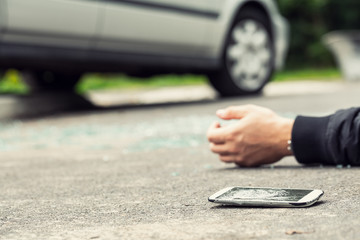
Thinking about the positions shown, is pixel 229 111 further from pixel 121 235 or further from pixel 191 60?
pixel 191 60

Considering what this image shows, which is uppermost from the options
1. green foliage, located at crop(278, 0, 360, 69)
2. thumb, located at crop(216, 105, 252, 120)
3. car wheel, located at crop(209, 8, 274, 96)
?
thumb, located at crop(216, 105, 252, 120)

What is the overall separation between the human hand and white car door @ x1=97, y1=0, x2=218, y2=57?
11.4ft

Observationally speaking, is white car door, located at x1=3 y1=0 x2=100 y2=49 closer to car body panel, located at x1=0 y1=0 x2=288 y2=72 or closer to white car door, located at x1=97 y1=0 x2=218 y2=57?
car body panel, located at x1=0 y1=0 x2=288 y2=72

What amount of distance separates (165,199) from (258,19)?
18.0 ft

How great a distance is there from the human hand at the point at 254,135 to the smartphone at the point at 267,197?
582mm

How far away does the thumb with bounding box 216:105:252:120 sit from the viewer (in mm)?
2825

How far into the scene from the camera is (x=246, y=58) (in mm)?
7422

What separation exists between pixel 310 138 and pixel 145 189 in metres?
0.63

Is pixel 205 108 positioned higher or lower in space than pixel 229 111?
lower

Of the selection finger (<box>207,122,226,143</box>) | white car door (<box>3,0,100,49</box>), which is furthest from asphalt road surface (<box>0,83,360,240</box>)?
white car door (<box>3,0,100,49</box>)

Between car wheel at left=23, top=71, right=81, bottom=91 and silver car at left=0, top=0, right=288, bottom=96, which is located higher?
silver car at left=0, top=0, right=288, bottom=96

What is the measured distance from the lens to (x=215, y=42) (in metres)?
7.20

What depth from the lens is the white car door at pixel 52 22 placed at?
18.5 ft

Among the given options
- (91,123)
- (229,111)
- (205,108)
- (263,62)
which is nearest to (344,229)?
(229,111)
